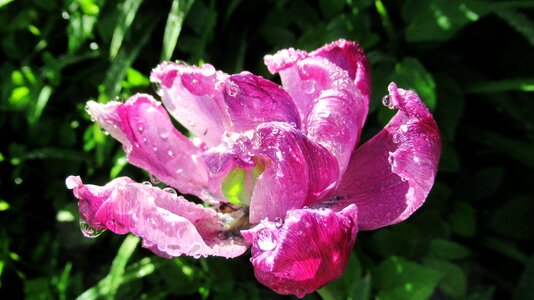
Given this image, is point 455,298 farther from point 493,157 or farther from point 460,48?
point 460,48

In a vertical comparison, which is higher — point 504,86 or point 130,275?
point 504,86

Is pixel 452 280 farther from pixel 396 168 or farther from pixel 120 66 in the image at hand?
pixel 120 66

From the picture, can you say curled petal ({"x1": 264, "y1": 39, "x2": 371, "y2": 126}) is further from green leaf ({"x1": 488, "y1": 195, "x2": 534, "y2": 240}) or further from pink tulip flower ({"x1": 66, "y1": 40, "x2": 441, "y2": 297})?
green leaf ({"x1": 488, "y1": 195, "x2": 534, "y2": 240})

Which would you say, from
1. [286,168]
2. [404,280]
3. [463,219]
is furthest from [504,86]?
[286,168]

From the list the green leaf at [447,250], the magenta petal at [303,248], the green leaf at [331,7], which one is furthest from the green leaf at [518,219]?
the magenta petal at [303,248]

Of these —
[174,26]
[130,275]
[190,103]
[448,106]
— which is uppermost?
[190,103]

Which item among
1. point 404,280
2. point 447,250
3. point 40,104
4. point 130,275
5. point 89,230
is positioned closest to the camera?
point 89,230

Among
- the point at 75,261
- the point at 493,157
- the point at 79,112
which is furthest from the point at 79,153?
the point at 493,157

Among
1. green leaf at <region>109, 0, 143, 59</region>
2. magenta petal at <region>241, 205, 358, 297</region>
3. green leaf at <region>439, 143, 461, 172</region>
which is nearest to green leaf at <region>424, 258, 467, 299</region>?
green leaf at <region>439, 143, 461, 172</region>
